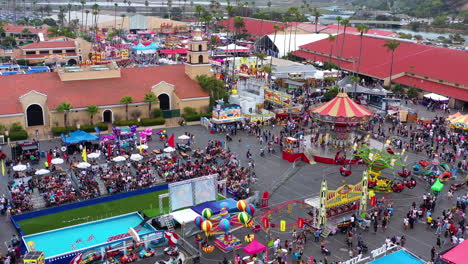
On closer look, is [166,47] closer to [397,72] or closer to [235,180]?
[397,72]

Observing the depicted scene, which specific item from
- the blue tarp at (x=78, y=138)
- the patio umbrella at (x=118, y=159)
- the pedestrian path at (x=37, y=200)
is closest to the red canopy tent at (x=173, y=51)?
the blue tarp at (x=78, y=138)

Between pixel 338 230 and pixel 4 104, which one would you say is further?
pixel 4 104

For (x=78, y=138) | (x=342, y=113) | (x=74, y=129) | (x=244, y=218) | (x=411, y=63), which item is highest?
(x=411, y=63)

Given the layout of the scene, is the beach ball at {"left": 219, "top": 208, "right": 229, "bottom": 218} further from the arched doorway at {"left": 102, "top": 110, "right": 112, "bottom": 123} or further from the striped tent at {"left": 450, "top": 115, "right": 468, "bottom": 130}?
the striped tent at {"left": 450, "top": 115, "right": 468, "bottom": 130}

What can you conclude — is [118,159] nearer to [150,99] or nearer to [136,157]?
[136,157]

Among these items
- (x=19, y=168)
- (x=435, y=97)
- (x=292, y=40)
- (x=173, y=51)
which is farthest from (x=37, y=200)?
(x=292, y=40)

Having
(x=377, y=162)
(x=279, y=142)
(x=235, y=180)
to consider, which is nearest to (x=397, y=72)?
(x=279, y=142)
